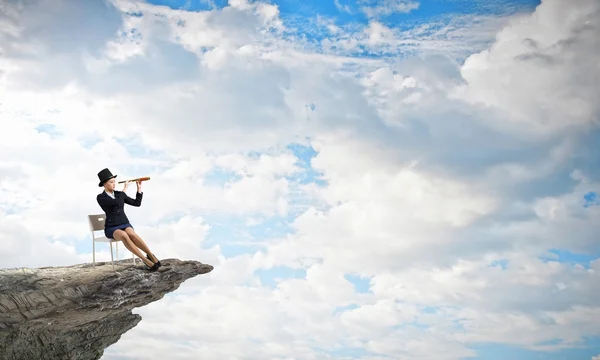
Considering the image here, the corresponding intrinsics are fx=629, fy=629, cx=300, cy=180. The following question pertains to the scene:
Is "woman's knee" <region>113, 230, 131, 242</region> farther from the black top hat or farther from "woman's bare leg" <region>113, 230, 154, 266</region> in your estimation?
the black top hat

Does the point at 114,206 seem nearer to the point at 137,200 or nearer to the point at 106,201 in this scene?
the point at 106,201

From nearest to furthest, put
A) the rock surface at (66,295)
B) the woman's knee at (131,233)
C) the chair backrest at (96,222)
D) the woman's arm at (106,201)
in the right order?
1. the woman's arm at (106,201)
2. the woman's knee at (131,233)
3. the rock surface at (66,295)
4. the chair backrest at (96,222)

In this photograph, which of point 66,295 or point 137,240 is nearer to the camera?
point 137,240

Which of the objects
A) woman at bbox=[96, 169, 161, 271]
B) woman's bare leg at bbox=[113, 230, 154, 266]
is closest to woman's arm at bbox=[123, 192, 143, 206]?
woman at bbox=[96, 169, 161, 271]

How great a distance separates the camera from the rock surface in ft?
45.8

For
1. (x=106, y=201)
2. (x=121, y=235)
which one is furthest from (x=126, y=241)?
(x=106, y=201)

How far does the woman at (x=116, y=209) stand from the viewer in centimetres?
1328

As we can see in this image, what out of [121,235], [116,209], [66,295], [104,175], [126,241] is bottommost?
[66,295]

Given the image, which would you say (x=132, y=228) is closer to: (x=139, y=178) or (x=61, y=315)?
(x=139, y=178)

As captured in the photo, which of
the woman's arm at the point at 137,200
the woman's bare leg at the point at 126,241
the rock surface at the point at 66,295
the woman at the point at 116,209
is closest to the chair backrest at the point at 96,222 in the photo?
the rock surface at the point at 66,295

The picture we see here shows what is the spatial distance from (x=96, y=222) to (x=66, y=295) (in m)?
1.75

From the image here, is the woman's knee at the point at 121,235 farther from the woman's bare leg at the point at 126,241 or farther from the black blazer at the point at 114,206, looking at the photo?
the black blazer at the point at 114,206

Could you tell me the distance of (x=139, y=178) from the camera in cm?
1355

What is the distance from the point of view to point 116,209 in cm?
1332
